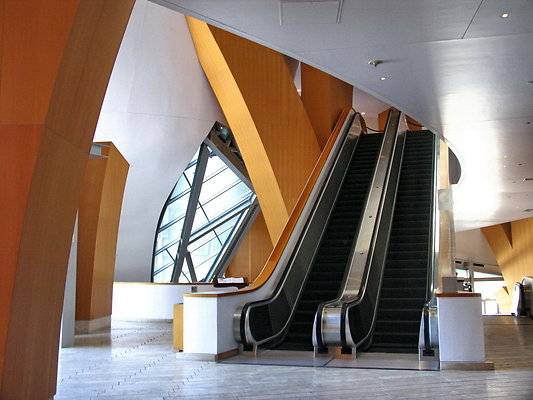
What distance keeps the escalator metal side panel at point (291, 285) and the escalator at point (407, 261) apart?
140cm

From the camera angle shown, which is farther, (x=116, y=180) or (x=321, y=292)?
(x=116, y=180)

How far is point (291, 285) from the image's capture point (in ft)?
36.1

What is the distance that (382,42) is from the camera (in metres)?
6.82

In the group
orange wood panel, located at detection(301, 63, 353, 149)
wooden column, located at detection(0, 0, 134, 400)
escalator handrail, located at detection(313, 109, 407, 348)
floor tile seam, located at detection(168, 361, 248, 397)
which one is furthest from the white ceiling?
orange wood panel, located at detection(301, 63, 353, 149)

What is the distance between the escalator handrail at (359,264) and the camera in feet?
29.5

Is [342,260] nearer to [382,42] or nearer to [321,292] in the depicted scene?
[321,292]

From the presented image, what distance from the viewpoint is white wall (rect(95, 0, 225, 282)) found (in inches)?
608

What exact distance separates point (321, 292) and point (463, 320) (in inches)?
139

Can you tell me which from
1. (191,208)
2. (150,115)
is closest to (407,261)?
(150,115)

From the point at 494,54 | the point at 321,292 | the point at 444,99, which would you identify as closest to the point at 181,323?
the point at 321,292

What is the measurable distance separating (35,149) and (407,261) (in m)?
8.54

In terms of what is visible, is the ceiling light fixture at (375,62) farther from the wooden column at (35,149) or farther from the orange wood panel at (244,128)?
the orange wood panel at (244,128)

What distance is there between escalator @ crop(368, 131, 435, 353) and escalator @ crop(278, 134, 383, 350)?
2.61 feet

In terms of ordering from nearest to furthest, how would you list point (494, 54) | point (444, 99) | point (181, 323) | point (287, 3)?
point (287, 3) → point (494, 54) → point (444, 99) → point (181, 323)
